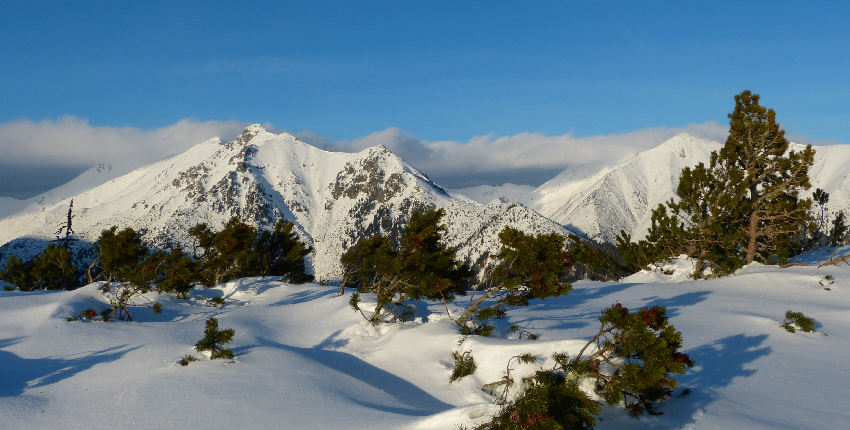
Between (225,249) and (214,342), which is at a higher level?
(225,249)

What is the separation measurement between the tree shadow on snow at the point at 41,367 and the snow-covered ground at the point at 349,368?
47mm

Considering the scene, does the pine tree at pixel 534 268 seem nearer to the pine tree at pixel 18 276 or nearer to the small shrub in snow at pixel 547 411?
the small shrub in snow at pixel 547 411

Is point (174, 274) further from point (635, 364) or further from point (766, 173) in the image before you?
point (766, 173)

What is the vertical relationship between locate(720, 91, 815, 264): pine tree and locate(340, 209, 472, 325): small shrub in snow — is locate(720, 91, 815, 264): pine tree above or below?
above

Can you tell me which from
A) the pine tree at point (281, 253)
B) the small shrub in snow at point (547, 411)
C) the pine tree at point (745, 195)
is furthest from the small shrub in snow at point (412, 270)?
the pine tree at point (281, 253)

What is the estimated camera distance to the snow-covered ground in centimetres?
789

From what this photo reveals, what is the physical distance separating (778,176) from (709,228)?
509 centimetres

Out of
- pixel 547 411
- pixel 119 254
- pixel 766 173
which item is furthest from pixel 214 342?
pixel 766 173

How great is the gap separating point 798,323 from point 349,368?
484 inches

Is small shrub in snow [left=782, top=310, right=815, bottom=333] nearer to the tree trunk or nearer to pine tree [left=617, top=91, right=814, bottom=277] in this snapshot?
pine tree [left=617, top=91, right=814, bottom=277]

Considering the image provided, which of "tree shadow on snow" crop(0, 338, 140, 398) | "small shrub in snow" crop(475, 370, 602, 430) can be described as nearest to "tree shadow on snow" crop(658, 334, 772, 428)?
"small shrub in snow" crop(475, 370, 602, 430)

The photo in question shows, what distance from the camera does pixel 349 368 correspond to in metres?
11.6

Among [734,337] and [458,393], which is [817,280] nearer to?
[734,337]

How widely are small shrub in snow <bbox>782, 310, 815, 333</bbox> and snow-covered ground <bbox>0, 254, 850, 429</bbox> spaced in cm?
22
